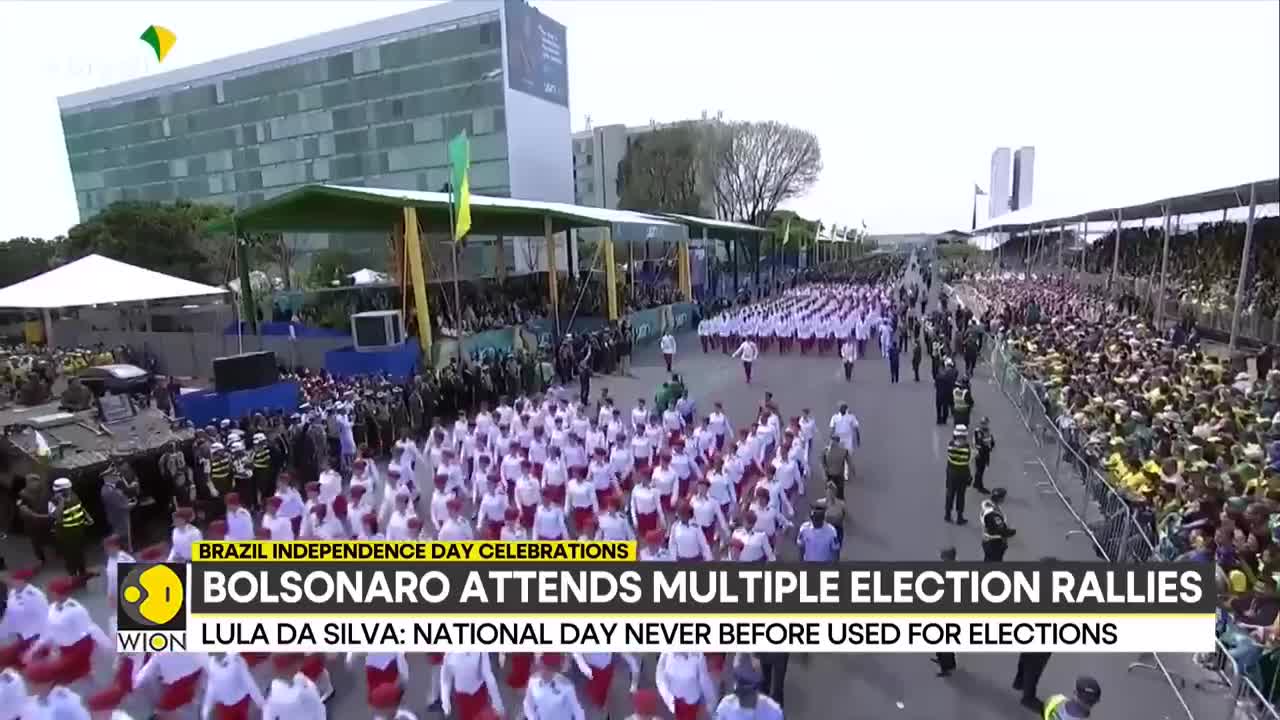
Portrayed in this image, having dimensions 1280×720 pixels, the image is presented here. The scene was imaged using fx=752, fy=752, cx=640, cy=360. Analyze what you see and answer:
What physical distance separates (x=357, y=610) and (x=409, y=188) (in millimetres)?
39887

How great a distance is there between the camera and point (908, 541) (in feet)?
28.3

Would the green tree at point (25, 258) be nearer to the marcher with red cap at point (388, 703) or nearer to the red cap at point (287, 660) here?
the red cap at point (287, 660)

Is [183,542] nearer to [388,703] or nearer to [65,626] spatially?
[65,626]

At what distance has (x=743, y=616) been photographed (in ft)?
16.8

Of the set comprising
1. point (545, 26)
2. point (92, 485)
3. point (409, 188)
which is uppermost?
point (545, 26)

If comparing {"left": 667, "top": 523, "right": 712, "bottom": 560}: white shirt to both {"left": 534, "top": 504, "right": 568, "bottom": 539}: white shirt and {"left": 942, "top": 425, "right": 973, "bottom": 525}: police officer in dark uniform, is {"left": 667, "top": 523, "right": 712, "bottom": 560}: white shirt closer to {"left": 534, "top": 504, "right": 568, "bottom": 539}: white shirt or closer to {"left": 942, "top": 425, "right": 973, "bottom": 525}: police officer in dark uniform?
{"left": 534, "top": 504, "right": 568, "bottom": 539}: white shirt

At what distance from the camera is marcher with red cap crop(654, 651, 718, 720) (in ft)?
16.3

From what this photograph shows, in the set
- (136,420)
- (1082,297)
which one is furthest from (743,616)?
(1082,297)

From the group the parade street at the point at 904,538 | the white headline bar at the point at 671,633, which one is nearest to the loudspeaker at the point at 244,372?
the parade street at the point at 904,538

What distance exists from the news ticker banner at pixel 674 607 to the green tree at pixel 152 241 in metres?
32.4

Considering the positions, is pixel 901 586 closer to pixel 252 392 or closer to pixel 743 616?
pixel 743 616

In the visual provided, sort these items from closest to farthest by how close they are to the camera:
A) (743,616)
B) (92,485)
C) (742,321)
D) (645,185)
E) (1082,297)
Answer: (743,616) < (92,485) < (742,321) < (1082,297) < (645,185)

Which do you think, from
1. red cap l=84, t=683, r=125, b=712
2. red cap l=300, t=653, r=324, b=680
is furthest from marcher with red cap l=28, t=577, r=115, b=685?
red cap l=300, t=653, r=324, b=680

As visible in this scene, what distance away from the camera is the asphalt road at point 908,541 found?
18.8 ft
